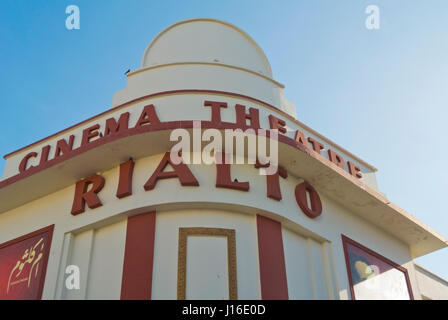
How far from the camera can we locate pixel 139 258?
10.7 metres

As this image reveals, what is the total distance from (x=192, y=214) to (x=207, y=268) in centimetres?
→ 117

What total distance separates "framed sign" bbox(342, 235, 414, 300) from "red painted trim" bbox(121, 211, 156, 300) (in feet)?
14.2

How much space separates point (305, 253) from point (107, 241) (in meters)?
4.04

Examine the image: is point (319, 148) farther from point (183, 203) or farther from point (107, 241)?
point (107, 241)

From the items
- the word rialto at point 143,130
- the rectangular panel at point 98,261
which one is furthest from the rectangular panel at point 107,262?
the word rialto at point 143,130

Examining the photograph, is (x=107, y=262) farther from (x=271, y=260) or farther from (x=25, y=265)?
(x=271, y=260)

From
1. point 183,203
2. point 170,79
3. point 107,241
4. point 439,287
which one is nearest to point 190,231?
point 183,203

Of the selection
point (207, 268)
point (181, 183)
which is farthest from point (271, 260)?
point (181, 183)

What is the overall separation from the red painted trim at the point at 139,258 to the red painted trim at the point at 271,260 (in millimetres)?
2068

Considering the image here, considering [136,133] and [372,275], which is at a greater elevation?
[136,133]

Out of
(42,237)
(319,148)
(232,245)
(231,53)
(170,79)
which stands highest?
(231,53)

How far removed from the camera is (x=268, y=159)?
1209cm

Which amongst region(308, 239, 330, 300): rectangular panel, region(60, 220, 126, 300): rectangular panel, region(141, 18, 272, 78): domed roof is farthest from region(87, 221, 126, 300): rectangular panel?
region(141, 18, 272, 78): domed roof

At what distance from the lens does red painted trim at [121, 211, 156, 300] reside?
1030 centimetres
